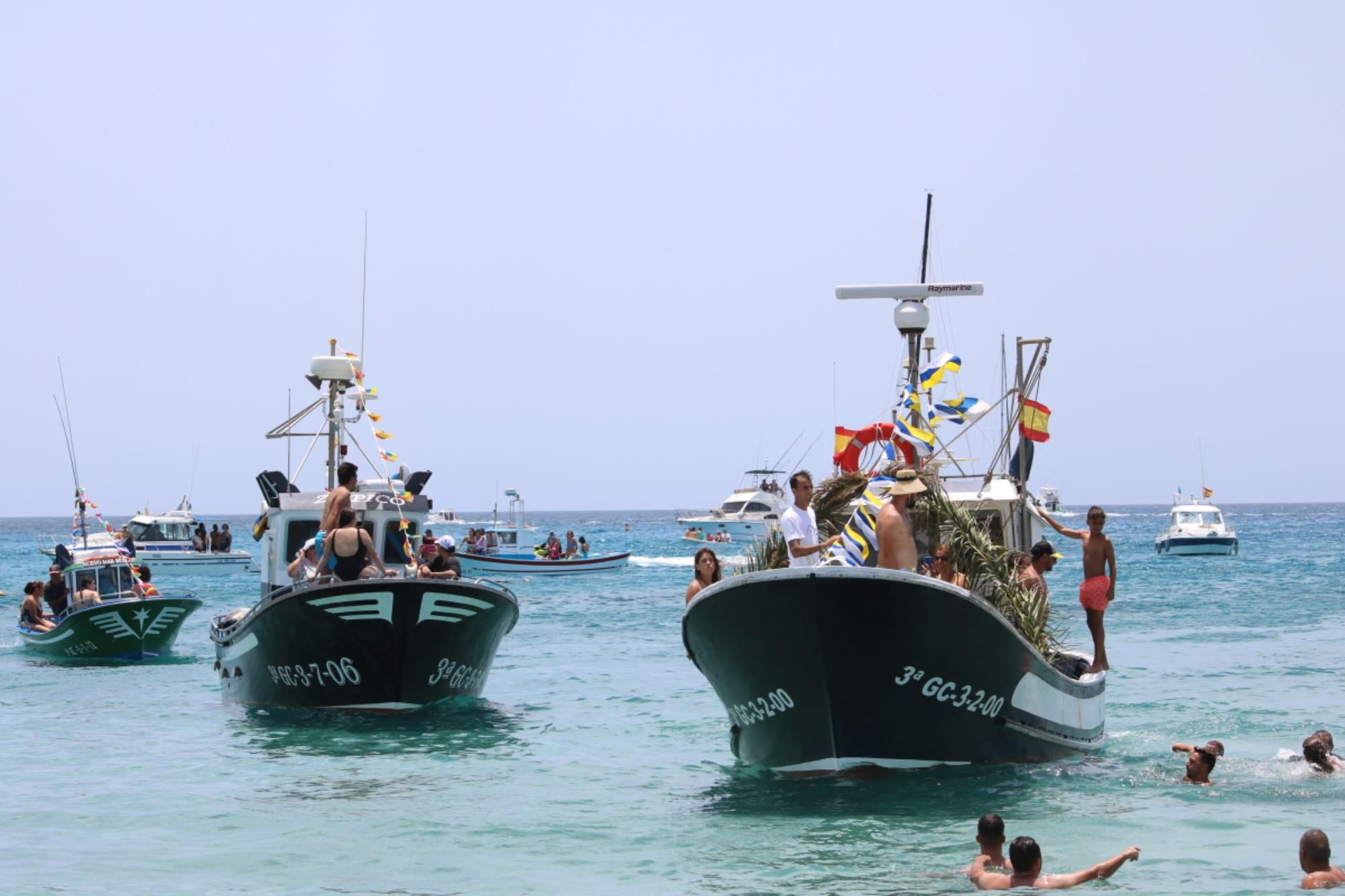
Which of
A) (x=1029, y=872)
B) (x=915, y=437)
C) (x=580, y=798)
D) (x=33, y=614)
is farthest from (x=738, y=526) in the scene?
(x=1029, y=872)

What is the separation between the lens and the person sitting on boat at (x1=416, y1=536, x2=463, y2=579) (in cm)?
1814

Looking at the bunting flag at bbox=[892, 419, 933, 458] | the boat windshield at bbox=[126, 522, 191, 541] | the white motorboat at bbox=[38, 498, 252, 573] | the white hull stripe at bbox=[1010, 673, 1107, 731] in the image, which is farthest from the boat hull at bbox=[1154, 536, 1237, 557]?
the bunting flag at bbox=[892, 419, 933, 458]

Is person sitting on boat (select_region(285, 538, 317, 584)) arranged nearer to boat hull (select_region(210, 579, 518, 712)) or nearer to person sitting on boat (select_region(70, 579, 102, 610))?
boat hull (select_region(210, 579, 518, 712))

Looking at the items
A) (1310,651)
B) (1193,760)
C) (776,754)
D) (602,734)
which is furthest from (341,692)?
(1310,651)

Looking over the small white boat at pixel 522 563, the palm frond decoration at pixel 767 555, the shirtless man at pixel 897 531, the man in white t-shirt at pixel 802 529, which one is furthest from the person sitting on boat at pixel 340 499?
the small white boat at pixel 522 563

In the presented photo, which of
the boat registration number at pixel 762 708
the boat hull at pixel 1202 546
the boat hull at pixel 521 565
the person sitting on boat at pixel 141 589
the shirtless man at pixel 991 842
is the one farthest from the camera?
the boat hull at pixel 1202 546

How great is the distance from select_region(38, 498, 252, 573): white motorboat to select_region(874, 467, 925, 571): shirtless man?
51745 millimetres

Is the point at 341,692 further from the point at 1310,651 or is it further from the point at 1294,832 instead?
the point at 1310,651

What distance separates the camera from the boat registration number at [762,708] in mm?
12125

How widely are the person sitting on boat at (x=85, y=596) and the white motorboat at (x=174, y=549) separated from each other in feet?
109

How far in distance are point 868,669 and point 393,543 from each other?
910 centimetres

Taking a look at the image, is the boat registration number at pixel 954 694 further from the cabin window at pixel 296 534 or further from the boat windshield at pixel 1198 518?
the boat windshield at pixel 1198 518

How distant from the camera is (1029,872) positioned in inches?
368

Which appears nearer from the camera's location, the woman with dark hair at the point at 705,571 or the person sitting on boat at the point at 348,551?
the woman with dark hair at the point at 705,571
